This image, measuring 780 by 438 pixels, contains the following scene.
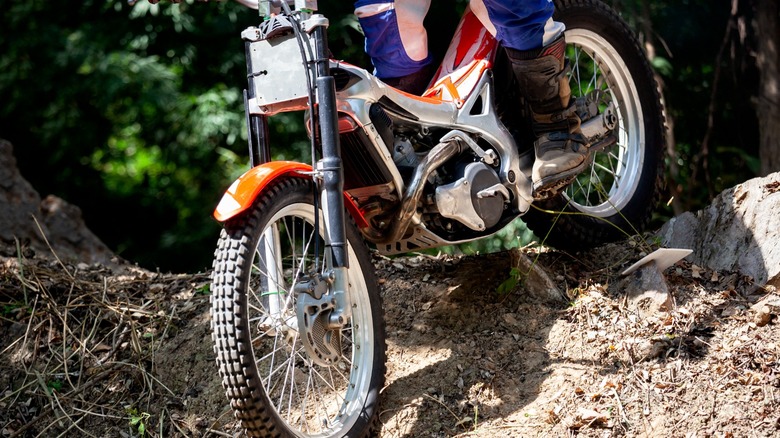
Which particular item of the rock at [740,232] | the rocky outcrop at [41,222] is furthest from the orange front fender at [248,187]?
the rocky outcrop at [41,222]

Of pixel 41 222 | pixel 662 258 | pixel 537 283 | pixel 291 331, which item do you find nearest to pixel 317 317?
pixel 291 331

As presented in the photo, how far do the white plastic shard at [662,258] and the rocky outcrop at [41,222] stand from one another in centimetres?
282

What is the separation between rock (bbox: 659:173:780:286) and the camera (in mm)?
3701

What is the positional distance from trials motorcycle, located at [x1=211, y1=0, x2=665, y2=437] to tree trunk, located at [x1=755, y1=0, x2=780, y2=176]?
222cm

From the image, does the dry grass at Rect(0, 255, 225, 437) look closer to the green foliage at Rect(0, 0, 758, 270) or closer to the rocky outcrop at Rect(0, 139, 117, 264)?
the rocky outcrop at Rect(0, 139, 117, 264)

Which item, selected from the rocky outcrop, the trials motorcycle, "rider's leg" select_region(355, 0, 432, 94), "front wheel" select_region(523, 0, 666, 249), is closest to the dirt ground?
"front wheel" select_region(523, 0, 666, 249)

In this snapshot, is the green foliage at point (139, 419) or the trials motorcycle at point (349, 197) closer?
the trials motorcycle at point (349, 197)

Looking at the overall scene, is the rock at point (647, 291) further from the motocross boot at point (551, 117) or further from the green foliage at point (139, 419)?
the green foliage at point (139, 419)

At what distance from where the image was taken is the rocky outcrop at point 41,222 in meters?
5.11

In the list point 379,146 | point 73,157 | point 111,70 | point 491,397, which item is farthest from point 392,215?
point 73,157

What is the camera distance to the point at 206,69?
23.4ft

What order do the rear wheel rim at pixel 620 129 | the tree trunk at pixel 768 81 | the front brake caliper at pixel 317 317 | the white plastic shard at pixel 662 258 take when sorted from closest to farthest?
the front brake caliper at pixel 317 317
the white plastic shard at pixel 662 258
the rear wheel rim at pixel 620 129
the tree trunk at pixel 768 81

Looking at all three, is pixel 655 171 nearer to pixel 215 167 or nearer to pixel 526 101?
pixel 526 101

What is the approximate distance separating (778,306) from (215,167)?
4.82 metres
